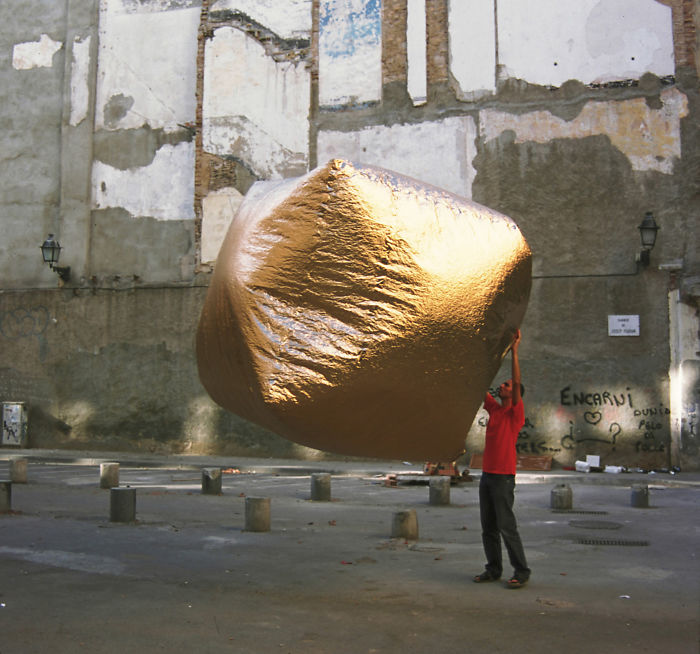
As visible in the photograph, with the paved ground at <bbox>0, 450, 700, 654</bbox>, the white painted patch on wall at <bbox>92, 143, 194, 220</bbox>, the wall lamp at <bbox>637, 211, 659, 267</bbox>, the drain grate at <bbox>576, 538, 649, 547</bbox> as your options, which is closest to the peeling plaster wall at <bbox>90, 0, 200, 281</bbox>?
the white painted patch on wall at <bbox>92, 143, 194, 220</bbox>

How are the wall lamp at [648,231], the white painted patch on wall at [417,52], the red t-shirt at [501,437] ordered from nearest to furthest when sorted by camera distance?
the red t-shirt at [501,437]
the wall lamp at [648,231]
the white painted patch on wall at [417,52]

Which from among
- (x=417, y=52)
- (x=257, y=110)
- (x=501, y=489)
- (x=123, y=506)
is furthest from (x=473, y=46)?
(x=501, y=489)

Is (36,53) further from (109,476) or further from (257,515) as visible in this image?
(257,515)

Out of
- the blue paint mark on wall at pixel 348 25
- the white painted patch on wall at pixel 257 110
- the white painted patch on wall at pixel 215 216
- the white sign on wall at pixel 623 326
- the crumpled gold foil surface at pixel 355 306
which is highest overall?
the blue paint mark on wall at pixel 348 25

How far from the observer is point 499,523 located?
5555 millimetres

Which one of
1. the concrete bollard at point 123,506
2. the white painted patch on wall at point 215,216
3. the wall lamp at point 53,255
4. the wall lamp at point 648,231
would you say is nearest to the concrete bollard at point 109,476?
the concrete bollard at point 123,506

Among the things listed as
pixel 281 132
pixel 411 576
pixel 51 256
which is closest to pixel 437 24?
pixel 281 132

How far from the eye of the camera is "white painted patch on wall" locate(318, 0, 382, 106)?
17344mm

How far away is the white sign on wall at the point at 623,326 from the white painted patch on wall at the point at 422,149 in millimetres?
3811

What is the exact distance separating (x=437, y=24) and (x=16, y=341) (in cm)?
1166

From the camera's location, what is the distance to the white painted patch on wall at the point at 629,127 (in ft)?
51.6

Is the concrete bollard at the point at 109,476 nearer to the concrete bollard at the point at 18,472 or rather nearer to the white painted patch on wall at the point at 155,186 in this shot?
the concrete bollard at the point at 18,472

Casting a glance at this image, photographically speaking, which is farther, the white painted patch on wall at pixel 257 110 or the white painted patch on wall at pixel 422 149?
the white painted patch on wall at pixel 257 110

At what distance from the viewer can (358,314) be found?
4.32 metres
